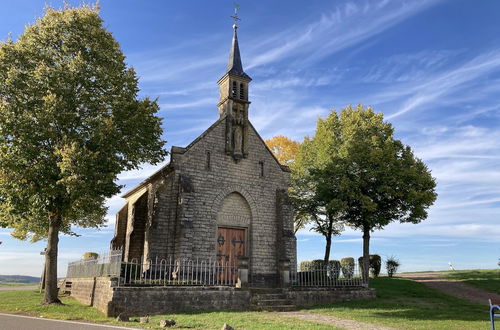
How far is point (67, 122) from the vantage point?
1714 centimetres

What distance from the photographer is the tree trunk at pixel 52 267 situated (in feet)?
54.6

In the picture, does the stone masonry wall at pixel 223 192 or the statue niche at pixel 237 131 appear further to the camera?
the statue niche at pixel 237 131

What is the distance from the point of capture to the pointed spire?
2431cm

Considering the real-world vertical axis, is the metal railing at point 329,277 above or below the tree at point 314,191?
below

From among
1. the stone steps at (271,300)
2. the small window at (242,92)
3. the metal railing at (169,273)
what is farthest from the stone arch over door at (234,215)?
the small window at (242,92)

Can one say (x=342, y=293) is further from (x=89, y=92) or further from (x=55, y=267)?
(x=89, y=92)

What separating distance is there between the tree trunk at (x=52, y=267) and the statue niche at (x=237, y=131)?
9714mm

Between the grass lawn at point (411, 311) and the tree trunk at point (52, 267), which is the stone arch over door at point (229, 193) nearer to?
the grass lawn at point (411, 311)

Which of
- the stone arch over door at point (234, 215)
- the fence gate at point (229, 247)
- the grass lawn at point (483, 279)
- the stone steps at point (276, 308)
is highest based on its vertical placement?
the stone arch over door at point (234, 215)

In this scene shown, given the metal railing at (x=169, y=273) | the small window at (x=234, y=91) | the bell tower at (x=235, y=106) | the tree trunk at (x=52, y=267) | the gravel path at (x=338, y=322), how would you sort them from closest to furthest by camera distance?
the gravel path at (x=338, y=322) → the metal railing at (x=169, y=273) → the tree trunk at (x=52, y=267) → the bell tower at (x=235, y=106) → the small window at (x=234, y=91)

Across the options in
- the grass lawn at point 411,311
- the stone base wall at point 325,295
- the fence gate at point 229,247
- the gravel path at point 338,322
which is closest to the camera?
the gravel path at point 338,322

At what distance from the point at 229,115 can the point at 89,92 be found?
812cm

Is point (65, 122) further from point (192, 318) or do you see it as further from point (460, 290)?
point (460, 290)

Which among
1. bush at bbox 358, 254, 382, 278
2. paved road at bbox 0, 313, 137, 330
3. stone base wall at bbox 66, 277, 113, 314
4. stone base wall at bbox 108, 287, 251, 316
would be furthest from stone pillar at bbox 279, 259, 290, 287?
bush at bbox 358, 254, 382, 278
